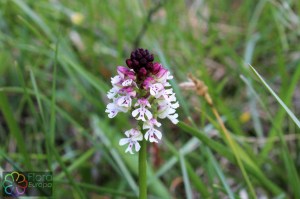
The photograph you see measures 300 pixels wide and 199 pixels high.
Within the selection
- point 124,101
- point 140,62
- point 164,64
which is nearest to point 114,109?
point 124,101

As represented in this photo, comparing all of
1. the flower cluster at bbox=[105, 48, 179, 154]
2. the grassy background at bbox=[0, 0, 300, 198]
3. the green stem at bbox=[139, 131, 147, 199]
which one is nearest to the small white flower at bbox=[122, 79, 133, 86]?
the flower cluster at bbox=[105, 48, 179, 154]

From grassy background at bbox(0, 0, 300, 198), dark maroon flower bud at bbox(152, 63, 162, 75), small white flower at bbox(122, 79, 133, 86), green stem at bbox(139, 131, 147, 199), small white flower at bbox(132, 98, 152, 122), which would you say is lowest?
green stem at bbox(139, 131, 147, 199)

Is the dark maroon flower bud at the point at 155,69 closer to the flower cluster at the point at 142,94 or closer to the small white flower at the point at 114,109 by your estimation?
the flower cluster at the point at 142,94

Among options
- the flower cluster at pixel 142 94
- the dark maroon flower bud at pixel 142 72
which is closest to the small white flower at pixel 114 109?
the flower cluster at pixel 142 94

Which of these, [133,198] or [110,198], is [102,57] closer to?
[110,198]

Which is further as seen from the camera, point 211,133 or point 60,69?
A: point 60,69

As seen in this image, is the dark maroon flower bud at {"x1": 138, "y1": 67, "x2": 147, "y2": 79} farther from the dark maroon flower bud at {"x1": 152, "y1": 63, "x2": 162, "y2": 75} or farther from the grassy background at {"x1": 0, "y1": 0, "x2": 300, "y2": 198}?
the grassy background at {"x1": 0, "y1": 0, "x2": 300, "y2": 198}

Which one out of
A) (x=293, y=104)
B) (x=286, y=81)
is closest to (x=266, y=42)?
(x=293, y=104)
